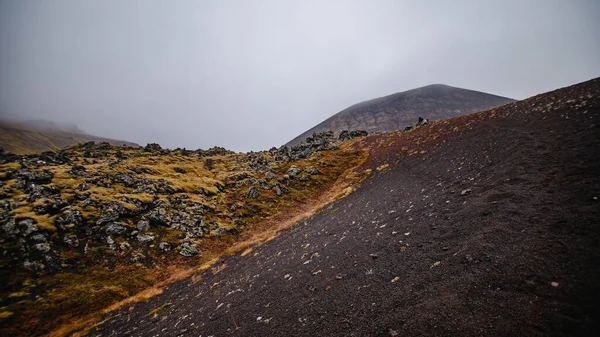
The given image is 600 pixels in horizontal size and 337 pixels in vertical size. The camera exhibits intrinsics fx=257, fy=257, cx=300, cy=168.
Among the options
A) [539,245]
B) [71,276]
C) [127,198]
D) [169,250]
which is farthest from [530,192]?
[127,198]

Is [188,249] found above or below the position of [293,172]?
below

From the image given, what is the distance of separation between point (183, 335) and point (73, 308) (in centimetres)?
1945

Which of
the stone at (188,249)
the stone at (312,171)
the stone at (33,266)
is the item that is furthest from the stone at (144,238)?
the stone at (312,171)

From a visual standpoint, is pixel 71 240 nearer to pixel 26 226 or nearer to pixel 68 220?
pixel 68 220

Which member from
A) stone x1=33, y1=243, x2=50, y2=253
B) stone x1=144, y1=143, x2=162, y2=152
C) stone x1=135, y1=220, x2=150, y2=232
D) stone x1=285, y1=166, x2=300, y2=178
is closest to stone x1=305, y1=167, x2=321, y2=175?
stone x1=285, y1=166, x2=300, y2=178

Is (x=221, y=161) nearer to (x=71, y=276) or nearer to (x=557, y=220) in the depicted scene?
(x=71, y=276)

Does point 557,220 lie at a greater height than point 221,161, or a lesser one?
lesser

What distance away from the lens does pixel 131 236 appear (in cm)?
3472

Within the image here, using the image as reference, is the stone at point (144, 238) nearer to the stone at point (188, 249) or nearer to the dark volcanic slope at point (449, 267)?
the stone at point (188, 249)

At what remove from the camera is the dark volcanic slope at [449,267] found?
277 inches

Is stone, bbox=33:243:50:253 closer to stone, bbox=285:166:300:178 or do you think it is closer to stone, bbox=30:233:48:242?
stone, bbox=30:233:48:242

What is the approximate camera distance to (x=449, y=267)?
Answer: 9609mm

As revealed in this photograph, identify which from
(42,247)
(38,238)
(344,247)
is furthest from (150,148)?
(344,247)

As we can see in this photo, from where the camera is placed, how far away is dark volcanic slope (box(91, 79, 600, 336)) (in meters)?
7.03
